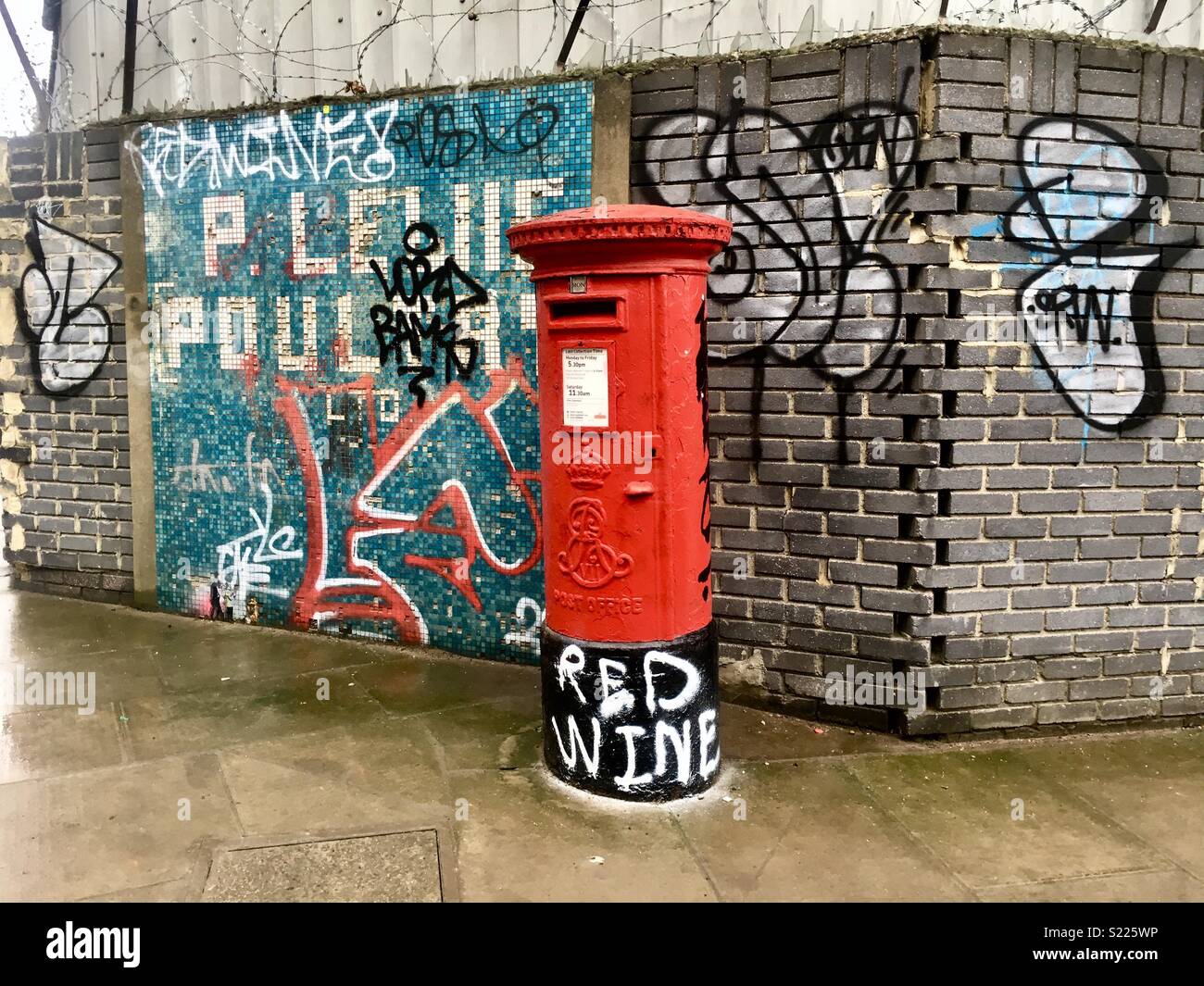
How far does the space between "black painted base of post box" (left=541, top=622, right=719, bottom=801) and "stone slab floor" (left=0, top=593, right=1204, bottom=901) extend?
12cm

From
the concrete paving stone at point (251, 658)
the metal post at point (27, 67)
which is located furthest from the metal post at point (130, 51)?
the concrete paving stone at point (251, 658)

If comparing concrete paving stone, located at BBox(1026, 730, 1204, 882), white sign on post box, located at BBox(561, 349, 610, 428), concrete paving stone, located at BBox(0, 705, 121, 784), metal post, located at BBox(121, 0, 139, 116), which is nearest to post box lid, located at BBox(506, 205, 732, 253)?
white sign on post box, located at BBox(561, 349, 610, 428)

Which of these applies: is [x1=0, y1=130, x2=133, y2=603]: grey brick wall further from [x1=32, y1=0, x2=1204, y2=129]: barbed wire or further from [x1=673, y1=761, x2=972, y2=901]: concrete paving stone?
[x1=673, y1=761, x2=972, y2=901]: concrete paving stone

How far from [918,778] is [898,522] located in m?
1.14

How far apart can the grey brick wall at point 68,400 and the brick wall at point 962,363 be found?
12.9 feet

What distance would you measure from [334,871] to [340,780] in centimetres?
75

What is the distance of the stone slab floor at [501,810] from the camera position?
11.1 ft

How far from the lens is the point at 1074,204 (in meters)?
4.46

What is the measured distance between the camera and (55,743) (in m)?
4.56

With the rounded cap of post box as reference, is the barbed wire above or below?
above

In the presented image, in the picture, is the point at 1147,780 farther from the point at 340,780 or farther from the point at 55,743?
the point at 55,743

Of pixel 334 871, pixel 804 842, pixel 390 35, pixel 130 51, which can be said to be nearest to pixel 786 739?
pixel 804 842

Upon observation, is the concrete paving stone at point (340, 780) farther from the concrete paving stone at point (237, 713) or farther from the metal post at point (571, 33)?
the metal post at point (571, 33)

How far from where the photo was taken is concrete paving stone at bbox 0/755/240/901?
339cm
